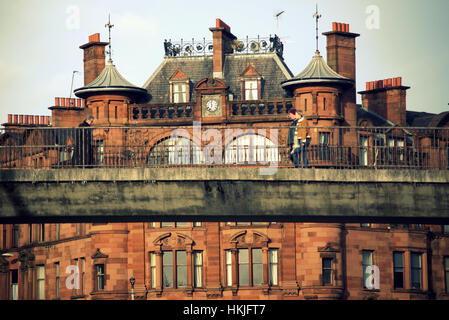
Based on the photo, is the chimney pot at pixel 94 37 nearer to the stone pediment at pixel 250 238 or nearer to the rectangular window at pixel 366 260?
the stone pediment at pixel 250 238

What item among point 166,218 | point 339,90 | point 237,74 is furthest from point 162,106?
point 166,218

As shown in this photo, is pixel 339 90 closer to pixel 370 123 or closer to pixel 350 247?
pixel 370 123

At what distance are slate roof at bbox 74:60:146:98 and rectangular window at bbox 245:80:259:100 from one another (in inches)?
283

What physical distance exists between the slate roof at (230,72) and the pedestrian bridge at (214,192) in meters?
36.6

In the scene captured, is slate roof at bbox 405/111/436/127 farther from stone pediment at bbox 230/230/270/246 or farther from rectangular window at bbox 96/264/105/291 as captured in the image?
rectangular window at bbox 96/264/105/291

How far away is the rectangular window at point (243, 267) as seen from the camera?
78.2 m

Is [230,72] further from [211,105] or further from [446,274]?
[446,274]

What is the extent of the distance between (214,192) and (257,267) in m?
34.3

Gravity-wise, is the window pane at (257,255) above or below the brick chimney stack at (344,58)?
below

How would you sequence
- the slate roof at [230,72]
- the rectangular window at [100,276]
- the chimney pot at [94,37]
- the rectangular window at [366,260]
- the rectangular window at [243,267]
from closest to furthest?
the rectangular window at [243,267] → the rectangular window at [100,276] → the rectangular window at [366,260] → the slate roof at [230,72] → the chimney pot at [94,37]

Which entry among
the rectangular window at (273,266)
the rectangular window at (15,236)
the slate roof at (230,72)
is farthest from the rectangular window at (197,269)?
the rectangular window at (15,236)

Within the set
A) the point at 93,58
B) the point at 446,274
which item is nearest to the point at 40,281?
the point at 93,58

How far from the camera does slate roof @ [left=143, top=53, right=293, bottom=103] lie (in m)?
82.1

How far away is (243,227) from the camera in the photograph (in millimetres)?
78188
